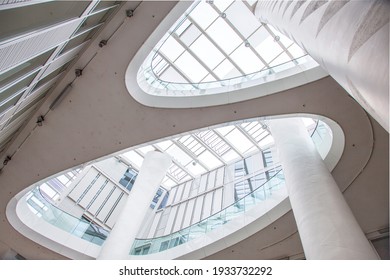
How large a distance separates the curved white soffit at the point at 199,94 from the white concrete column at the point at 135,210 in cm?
598

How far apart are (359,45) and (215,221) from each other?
357 inches

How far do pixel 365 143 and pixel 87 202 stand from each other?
17018 mm

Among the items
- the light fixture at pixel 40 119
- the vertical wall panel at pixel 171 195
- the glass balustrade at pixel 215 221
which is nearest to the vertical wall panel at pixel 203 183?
the vertical wall panel at pixel 171 195

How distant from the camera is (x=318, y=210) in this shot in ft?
16.2

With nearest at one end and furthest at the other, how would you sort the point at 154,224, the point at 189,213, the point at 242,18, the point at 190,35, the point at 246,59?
the point at 242,18 → the point at 190,35 → the point at 246,59 → the point at 189,213 → the point at 154,224

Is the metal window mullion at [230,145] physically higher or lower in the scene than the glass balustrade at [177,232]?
higher

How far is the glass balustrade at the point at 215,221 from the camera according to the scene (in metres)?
8.96

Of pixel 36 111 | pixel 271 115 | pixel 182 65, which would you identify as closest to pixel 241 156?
pixel 182 65

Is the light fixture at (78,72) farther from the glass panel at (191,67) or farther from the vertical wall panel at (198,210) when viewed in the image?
the vertical wall panel at (198,210)

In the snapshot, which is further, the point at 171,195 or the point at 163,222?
the point at 171,195

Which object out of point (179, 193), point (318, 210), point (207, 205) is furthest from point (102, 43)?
point (179, 193)

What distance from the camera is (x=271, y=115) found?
7.22 m

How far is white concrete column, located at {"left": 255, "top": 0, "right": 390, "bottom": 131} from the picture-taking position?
1648 millimetres

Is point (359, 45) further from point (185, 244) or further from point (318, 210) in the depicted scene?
point (185, 244)
